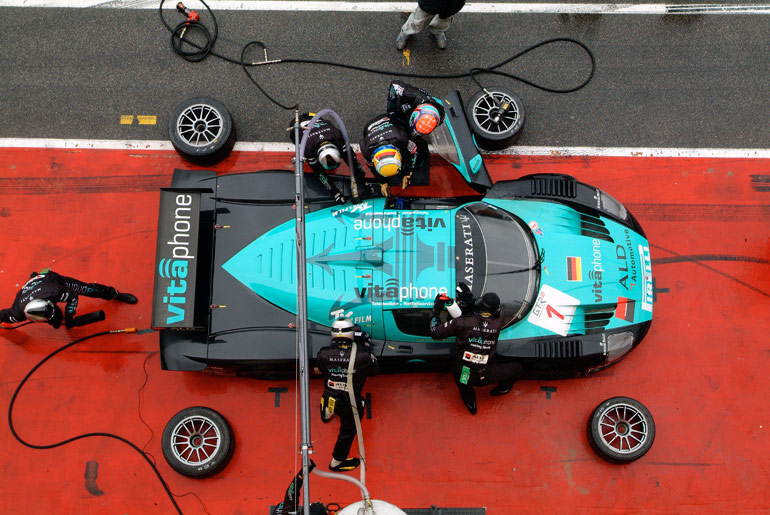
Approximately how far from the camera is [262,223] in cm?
530

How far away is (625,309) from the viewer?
17.2 ft

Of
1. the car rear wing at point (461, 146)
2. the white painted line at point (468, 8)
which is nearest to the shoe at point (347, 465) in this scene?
the car rear wing at point (461, 146)

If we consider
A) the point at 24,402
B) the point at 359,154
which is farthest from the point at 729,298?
the point at 24,402

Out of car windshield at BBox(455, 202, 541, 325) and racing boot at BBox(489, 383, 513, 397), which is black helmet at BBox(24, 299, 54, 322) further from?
racing boot at BBox(489, 383, 513, 397)

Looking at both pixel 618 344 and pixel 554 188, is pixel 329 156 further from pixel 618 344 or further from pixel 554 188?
pixel 618 344

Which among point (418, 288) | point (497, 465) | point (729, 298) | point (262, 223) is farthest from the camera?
point (729, 298)

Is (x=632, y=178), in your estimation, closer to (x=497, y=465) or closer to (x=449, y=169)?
(x=449, y=169)

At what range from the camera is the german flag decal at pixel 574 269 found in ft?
16.8

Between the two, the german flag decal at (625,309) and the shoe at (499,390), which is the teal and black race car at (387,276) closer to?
the german flag decal at (625,309)

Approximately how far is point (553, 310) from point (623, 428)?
5.43 feet

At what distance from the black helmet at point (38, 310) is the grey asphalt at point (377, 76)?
7.66 feet

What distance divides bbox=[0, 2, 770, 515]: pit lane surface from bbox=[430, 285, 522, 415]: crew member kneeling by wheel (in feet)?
2.54

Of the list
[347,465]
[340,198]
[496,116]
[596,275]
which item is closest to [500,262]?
[596,275]

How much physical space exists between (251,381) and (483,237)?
3.03m
